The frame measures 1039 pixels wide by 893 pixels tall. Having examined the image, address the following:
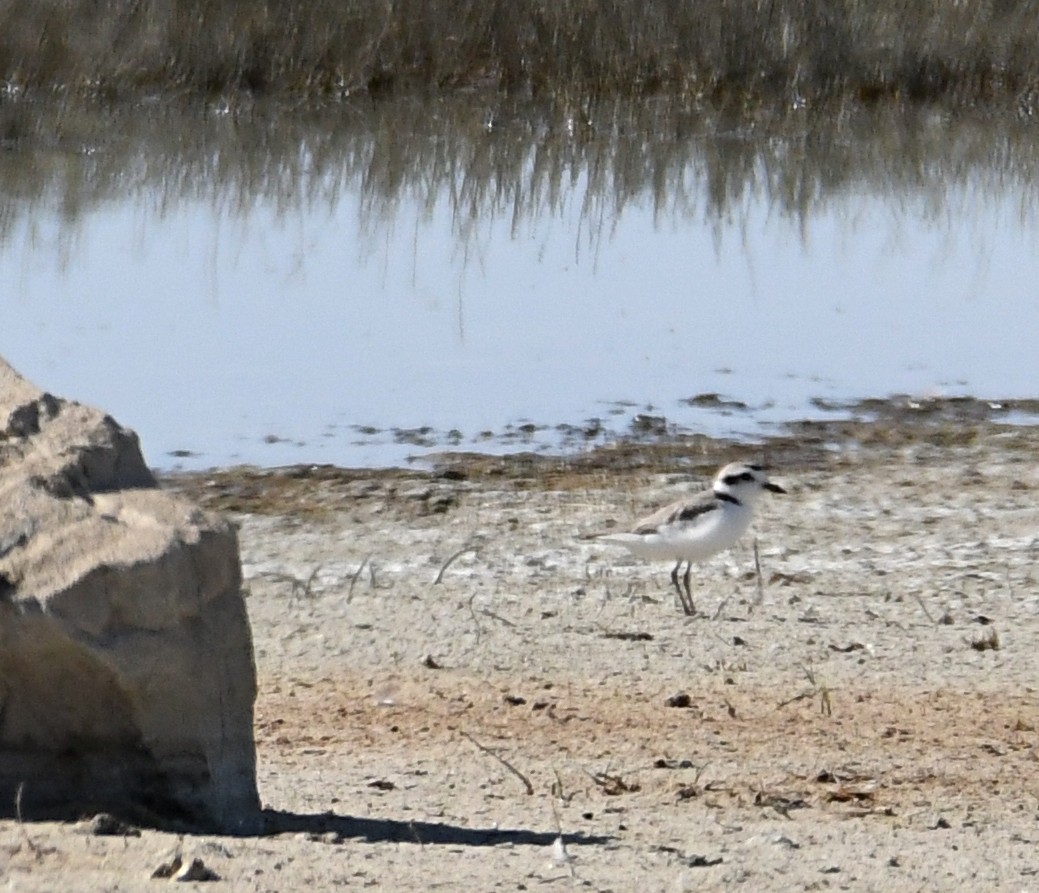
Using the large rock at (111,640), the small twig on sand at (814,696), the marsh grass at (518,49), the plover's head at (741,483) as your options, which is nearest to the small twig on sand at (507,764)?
the large rock at (111,640)

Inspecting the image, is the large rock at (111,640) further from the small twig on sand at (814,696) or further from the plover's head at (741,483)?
the plover's head at (741,483)

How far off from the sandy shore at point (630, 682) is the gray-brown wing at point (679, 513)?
10.0 inches

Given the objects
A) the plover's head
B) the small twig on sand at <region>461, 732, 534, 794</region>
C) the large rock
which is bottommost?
the small twig on sand at <region>461, 732, 534, 794</region>

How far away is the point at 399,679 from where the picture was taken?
729 cm

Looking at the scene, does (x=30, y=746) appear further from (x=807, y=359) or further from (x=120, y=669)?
(x=807, y=359)

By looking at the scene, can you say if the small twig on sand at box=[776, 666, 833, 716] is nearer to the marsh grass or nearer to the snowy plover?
the snowy plover

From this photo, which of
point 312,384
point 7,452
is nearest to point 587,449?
point 312,384

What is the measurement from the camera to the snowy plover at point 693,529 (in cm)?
855

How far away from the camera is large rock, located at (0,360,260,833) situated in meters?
4.81

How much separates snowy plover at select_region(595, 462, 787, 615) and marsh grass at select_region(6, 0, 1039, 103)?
1375 centimetres

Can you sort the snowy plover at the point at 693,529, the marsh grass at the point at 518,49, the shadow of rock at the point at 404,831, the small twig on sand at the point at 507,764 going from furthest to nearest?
the marsh grass at the point at 518,49, the snowy plover at the point at 693,529, the small twig on sand at the point at 507,764, the shadow of rock at the point at 404,831

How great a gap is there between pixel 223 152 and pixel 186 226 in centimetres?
335

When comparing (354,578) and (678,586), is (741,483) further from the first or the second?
(354,578)

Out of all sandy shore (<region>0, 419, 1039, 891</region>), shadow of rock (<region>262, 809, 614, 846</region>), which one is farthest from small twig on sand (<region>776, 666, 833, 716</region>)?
shadow of rock (<region>262, 809, 614, 846</region>)
